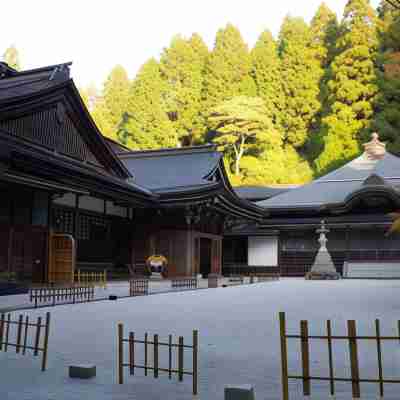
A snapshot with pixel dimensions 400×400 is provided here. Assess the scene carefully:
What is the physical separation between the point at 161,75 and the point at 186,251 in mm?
42530

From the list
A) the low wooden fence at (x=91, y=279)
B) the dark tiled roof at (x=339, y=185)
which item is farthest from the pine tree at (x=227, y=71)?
the low wooden fence at (x=91, y=279)

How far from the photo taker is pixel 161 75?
208 feet

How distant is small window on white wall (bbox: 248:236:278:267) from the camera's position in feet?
115

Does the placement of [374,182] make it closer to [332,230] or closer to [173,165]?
[332,230]

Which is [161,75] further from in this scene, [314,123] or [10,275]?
[10,275]

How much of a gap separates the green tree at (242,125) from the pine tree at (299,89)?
3093 mm

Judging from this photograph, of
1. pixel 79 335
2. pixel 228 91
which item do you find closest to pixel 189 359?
pixel 79 335

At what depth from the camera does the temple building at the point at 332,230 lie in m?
32.2

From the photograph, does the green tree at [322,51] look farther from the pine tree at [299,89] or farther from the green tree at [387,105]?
the green tree at [387,105]

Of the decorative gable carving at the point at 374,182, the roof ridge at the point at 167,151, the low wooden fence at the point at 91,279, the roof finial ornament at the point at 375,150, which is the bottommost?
the low wooden fence at the point at 91,279

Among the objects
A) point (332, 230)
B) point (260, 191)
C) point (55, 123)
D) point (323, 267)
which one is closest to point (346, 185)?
point (332, 230)

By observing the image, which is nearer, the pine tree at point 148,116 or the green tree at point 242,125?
the green tree at point 242,125

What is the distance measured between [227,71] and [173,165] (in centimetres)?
3242

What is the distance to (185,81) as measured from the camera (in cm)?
6141
